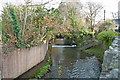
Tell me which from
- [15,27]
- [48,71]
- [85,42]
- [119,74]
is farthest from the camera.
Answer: [85,42]

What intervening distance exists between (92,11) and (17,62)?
2081cm

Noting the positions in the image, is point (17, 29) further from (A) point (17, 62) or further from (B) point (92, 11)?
(B) point (92, 11)

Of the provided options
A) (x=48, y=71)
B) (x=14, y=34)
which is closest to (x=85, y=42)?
(x=48, y=71)

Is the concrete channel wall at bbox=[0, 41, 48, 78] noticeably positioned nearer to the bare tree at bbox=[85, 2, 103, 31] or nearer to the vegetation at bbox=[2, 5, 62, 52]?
the vegetation at bbox=[2, 5, 62, 52]

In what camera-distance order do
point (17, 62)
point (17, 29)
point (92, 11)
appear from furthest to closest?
1. point (92, 11)
2. point (17, 29)
3. point (17, 62)

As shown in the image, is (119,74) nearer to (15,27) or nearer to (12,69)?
(12,69)

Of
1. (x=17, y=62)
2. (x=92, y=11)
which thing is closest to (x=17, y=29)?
(x=17, y=62)

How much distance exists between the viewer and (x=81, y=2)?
2366 centimetres

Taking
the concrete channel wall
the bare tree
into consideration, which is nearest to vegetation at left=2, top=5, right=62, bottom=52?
the concrete channel wall

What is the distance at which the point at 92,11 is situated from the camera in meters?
23.2

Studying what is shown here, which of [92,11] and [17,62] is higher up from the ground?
[92,11]

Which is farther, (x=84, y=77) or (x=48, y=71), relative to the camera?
(x=48, y=71)

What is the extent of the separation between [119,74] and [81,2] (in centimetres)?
2219

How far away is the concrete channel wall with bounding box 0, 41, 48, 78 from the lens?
4523 millimetres
